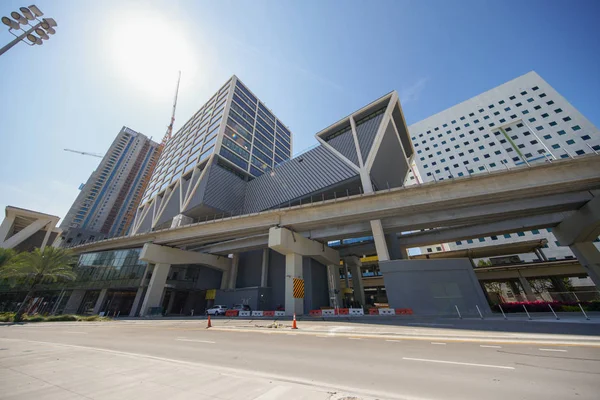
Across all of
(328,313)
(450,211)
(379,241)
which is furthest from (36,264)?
(450,211)

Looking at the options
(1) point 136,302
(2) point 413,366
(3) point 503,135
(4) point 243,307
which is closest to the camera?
(2) point 413,366

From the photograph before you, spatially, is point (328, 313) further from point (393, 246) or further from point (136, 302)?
point (136, 302)

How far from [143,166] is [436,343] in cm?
14355

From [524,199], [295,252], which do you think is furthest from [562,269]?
[295,252]

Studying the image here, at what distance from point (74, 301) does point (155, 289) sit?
21894 millimetres

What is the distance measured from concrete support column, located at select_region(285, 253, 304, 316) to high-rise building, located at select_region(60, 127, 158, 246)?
100 m

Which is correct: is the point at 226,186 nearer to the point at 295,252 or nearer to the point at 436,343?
the point at 295,252

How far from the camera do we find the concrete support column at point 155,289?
1200 inches

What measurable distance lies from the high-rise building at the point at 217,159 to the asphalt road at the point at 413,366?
33.4 m

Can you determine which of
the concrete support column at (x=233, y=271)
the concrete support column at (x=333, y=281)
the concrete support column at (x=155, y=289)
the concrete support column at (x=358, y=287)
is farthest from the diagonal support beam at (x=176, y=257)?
the concrete support column at (x=358, y=287)

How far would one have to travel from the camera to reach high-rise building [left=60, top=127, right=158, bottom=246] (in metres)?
97.8

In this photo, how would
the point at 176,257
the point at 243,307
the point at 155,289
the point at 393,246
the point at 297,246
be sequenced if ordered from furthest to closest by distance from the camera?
the point at 176,257 < the point at 155,289 < the point at 393,246 < the point at 243,307 < the point at 297,246

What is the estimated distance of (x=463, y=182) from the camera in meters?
20.2

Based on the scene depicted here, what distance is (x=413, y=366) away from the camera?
5.79 metres
